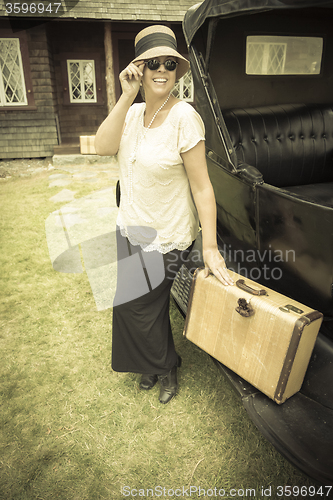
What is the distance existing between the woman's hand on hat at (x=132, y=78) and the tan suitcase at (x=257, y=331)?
0.98m

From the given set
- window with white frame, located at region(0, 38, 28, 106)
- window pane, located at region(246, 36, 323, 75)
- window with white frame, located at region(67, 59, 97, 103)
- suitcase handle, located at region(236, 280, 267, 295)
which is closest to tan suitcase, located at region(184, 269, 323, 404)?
suitcase handle, located at region(236, 280, 267, 295)

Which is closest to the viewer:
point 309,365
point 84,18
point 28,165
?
point 309,365

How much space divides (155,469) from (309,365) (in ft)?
3.11

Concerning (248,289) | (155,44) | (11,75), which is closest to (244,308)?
(248,289)

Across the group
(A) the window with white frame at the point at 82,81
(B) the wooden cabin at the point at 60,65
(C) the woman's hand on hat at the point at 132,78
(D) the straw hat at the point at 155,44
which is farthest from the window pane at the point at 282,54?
(A) the window with white frame at the point at 82,81

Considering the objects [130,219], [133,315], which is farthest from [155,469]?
[130,219]

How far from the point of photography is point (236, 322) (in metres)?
1.66

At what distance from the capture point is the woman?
1.67 meters

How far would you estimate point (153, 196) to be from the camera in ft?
5.88

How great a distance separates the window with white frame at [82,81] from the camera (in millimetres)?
9172

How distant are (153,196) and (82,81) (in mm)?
8923

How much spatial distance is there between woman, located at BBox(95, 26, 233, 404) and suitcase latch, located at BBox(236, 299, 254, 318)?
0.58 feet

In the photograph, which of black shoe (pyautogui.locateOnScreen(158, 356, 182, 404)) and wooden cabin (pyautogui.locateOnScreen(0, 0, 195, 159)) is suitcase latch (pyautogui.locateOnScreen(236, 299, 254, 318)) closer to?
black shoe (pyautogui.locateOnScreen(158, 356, 182, 404))

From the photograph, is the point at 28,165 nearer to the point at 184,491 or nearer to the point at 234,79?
the point at 234,79
